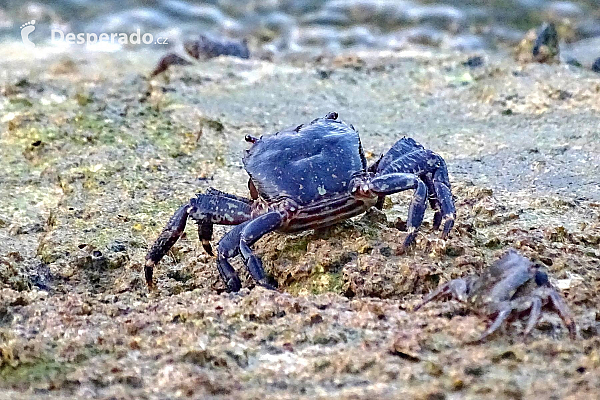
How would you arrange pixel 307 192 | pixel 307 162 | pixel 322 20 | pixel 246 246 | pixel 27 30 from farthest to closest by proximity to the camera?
pixel 322 20
pixel 27 30
pixel 307 162
pixel 307 192
pixel 246 246

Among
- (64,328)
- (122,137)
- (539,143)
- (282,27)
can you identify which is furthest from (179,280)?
(282,27)

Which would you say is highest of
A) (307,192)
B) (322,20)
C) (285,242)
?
(322,20)

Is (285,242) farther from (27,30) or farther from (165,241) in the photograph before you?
(27,30)

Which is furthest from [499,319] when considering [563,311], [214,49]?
[214,49]

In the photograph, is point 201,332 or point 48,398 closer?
point 48,398

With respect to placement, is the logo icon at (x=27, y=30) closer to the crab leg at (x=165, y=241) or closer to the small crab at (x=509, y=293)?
the crab leg at (x=165, y=241)

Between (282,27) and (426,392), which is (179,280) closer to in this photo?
(426,392)

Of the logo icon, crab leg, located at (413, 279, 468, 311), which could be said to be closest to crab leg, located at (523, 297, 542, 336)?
crab leg, located at (413, 279, 468, 311)
